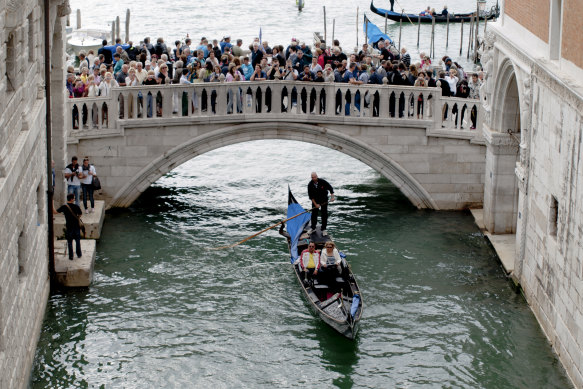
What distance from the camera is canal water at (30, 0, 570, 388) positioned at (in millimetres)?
14242

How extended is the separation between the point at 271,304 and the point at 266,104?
551 cm

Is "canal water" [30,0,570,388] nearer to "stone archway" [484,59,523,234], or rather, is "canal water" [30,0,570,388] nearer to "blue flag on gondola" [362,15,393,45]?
"stone archway" [484,59,523,234]

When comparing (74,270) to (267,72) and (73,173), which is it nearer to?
(73,173)

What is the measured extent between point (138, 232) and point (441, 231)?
5405 millimetres

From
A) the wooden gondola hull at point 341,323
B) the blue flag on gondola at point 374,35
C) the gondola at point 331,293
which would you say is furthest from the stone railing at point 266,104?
the blue flag on gondola at point 374,35

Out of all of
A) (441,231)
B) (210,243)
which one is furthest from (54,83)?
(441,231)

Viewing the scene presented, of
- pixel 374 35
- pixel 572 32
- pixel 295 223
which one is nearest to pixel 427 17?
pixel 374 35

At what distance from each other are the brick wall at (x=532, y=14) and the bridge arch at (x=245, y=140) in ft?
12.9

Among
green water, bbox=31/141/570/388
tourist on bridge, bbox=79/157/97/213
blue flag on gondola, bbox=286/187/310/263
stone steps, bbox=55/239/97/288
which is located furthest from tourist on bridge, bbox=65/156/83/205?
blue flag on gondola, bbox=286/187/310/263

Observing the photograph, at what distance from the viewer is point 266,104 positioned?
821 inches

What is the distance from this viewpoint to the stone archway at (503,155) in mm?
18672

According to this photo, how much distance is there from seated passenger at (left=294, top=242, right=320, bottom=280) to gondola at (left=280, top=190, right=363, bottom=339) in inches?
3.9

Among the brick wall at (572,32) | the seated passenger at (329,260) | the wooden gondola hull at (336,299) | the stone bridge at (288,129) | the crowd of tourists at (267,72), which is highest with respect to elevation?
the brick wall at (572,32)

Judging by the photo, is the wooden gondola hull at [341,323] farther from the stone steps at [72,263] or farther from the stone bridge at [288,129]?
the stone bridge at [288,129]
